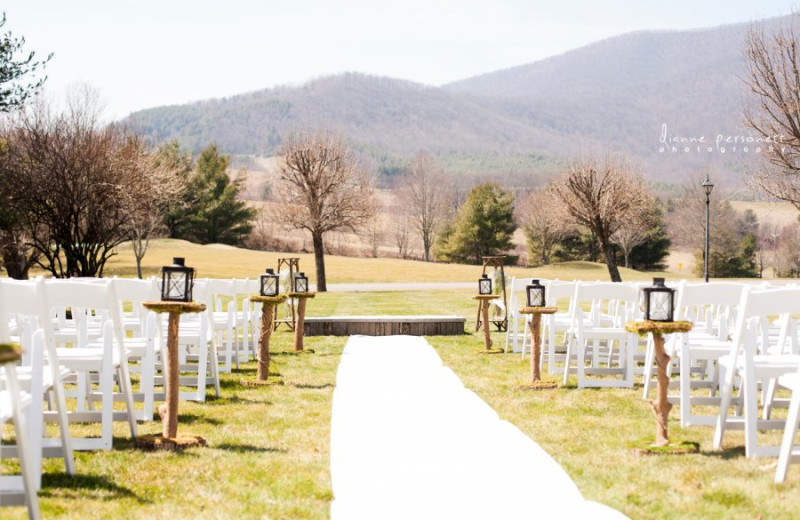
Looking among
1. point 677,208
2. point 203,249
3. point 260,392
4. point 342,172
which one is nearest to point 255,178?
point 677,208

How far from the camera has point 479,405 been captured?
306 inches

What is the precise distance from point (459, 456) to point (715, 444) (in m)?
1.70

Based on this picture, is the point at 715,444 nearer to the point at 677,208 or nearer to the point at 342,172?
the point at 342,172

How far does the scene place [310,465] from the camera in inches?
218

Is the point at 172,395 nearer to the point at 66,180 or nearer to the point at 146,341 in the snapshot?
the point at 146,341

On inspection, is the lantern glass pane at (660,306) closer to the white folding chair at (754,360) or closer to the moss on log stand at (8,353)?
the white folding chair at (754,360)

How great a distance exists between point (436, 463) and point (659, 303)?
6.14 ft

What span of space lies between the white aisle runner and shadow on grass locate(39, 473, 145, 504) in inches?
44.1

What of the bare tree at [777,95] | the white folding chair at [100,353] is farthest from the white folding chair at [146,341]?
the bare tree at [777,95]

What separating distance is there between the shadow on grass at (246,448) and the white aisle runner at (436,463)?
419 mm

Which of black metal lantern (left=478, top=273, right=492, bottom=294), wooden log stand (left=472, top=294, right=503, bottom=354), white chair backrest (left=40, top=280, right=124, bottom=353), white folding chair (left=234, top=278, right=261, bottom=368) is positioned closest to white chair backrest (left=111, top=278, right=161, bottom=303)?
white chair backrest (left=40, top=280, right=124, bottom=353)

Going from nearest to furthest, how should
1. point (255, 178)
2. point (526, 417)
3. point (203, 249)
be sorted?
point (526, 417)
point (203, 249)
point (255, 178)

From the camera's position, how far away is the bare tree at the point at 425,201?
85.2 metres

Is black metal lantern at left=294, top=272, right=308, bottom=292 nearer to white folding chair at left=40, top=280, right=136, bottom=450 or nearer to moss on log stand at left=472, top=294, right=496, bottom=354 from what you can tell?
moss on log stand at left=472, top=294, right=496, bottom=354
